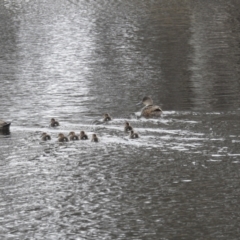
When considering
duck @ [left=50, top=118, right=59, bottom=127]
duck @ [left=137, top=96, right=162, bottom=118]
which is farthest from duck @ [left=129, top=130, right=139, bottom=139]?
duck @ [left=50, top=118, right=59, bottom=127]

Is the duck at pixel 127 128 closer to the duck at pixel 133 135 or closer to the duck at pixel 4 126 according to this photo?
the duck at pixel 133 135

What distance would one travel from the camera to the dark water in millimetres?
18031

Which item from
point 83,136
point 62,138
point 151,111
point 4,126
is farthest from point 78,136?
point 151,111

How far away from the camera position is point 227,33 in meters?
45.6

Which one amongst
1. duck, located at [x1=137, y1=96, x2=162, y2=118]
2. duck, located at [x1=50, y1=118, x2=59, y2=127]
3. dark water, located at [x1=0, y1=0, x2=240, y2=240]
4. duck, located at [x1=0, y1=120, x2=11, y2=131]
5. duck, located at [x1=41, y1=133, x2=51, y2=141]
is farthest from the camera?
duck, located at [x1=137, y1=96, x2=162, y2=118]

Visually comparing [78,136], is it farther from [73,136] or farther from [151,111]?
[151,111]

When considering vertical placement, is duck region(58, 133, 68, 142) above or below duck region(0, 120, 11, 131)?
below

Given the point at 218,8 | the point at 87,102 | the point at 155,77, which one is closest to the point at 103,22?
the point at 218,8

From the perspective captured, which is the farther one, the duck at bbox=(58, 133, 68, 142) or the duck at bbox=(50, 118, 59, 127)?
the duck at bbox=(50, 118, 59, 127)

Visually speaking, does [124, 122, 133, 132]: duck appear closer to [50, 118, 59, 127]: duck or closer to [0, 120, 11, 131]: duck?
[50, 118, 59, 127]: duck

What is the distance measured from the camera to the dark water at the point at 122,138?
18.0m

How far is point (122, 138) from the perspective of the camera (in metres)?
23.5

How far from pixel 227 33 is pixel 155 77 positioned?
505 inches

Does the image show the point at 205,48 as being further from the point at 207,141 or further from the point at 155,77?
the point at 207,141
